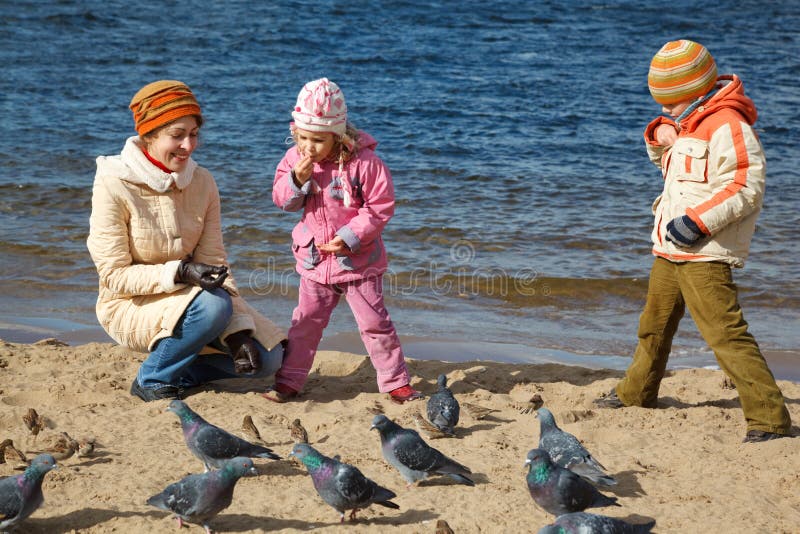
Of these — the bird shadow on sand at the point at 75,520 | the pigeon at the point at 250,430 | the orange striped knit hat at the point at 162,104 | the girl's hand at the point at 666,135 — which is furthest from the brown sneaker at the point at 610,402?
the orange striped knit hat at the point at 162,104

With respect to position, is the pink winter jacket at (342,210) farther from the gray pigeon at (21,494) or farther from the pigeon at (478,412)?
the gray pigeon at (21,494)

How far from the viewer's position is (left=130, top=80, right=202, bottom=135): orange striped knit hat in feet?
18.5

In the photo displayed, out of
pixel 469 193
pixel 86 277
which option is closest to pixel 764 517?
pixel 86 277

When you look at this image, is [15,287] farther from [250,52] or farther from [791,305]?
[250,52]

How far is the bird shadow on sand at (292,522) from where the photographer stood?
14.3ft

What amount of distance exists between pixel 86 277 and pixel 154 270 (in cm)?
418

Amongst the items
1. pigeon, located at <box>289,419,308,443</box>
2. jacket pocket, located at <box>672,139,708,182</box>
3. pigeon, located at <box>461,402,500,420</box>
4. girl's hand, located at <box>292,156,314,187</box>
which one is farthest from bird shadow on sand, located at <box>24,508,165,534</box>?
jacket pocket, located at <box>672,139,708,182</box>

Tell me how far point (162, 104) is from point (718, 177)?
3396 millimetres

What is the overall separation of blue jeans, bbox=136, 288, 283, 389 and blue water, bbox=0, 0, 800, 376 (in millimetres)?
1922

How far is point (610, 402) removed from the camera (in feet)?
19.9

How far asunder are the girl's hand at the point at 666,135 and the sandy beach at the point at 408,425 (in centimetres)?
175

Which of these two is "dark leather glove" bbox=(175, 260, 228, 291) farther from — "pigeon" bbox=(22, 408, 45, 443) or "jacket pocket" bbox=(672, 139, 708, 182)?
"jacket pocket" bbox=(672, 139, 708, 182)

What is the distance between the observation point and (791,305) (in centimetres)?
895

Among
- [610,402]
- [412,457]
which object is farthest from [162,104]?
[610,402]
